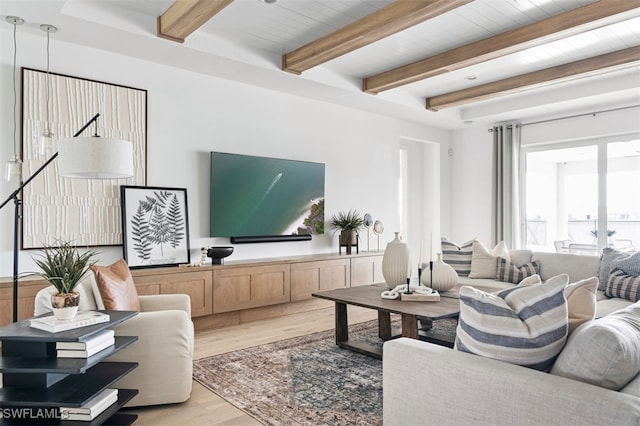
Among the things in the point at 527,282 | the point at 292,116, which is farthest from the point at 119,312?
the point at 292,116

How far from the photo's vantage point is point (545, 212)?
639 centimetres

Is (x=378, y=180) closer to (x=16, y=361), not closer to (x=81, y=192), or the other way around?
(x=81, y=192)

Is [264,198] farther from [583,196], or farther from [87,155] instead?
[583,196]

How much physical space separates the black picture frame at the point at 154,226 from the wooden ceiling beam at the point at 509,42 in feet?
8.42

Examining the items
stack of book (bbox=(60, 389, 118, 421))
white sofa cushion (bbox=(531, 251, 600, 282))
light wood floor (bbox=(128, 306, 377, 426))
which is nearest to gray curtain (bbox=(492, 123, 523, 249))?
white sofa cushion (bbox=(531, 251, 600, 282))

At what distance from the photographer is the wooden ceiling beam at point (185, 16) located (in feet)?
10.1

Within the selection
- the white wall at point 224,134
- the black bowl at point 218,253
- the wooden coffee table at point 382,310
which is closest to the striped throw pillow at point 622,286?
the wooden coffee table at point 382,310

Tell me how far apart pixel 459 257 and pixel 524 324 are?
11.5 ft

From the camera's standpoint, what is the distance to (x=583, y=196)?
6.03 metres

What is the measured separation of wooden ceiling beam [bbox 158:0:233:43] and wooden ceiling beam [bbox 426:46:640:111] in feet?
11.6

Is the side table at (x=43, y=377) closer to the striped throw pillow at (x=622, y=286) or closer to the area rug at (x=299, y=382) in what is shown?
the area rug at (x=299, y=382)

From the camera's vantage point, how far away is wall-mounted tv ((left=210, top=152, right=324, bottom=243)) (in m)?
4.66

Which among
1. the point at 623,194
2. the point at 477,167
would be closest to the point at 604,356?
the point at 623,194

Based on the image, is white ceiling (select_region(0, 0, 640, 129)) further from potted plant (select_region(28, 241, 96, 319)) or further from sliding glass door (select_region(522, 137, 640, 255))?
potted plant (select_region(28, 241, 96, 319))
